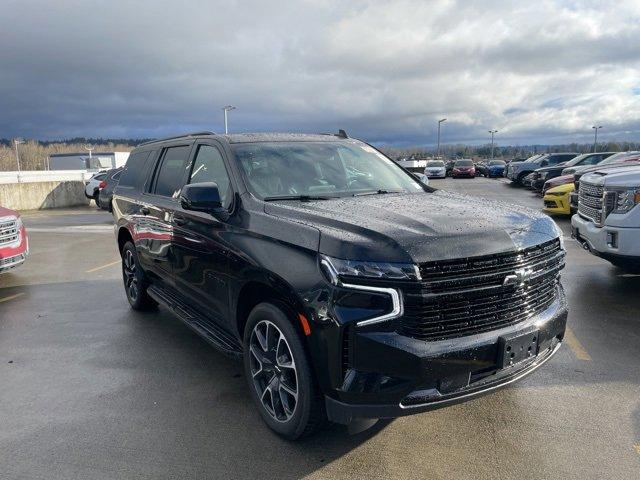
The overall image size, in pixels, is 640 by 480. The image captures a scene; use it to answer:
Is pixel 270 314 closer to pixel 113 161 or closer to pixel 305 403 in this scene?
pixel 305 403

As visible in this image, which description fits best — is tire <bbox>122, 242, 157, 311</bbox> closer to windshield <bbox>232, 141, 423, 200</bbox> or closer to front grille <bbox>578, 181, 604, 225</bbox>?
windshield <bbox>232, 141, 423, 200</bbox>

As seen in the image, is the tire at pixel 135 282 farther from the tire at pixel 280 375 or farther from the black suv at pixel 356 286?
the tire at pixel 280 375

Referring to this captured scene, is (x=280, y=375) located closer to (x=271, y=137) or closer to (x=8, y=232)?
(x=271, y=137)

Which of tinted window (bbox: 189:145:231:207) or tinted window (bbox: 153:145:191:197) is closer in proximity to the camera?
tinted window (bbox: 189:145:231:207)

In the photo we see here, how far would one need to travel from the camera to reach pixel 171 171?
16.4 ft

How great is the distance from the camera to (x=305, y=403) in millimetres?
2947

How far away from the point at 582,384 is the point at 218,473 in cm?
278

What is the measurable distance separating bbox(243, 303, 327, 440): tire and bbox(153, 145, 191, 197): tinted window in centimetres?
193

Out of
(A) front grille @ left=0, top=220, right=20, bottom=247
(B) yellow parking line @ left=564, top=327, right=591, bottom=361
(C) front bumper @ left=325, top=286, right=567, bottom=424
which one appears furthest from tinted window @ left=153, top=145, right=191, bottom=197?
(B) yellow parking line @ left=564, top=327, right=591, bottom=361

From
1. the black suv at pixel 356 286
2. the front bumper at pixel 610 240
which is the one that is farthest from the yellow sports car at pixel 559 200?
the black suv at pixel 356 286

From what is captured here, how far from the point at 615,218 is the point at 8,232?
7949 mm

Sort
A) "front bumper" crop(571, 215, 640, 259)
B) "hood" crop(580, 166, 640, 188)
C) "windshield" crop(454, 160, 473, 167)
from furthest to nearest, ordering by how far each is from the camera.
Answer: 1. "windshield" crop(454, 160, 473, 167)
2. "hood" crop(580, 166, 640, 188)
3. "front bumper" crop(571, 215, 640, 259)

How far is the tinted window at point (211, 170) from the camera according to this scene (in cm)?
391

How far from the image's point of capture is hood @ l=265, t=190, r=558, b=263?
8.77ft
